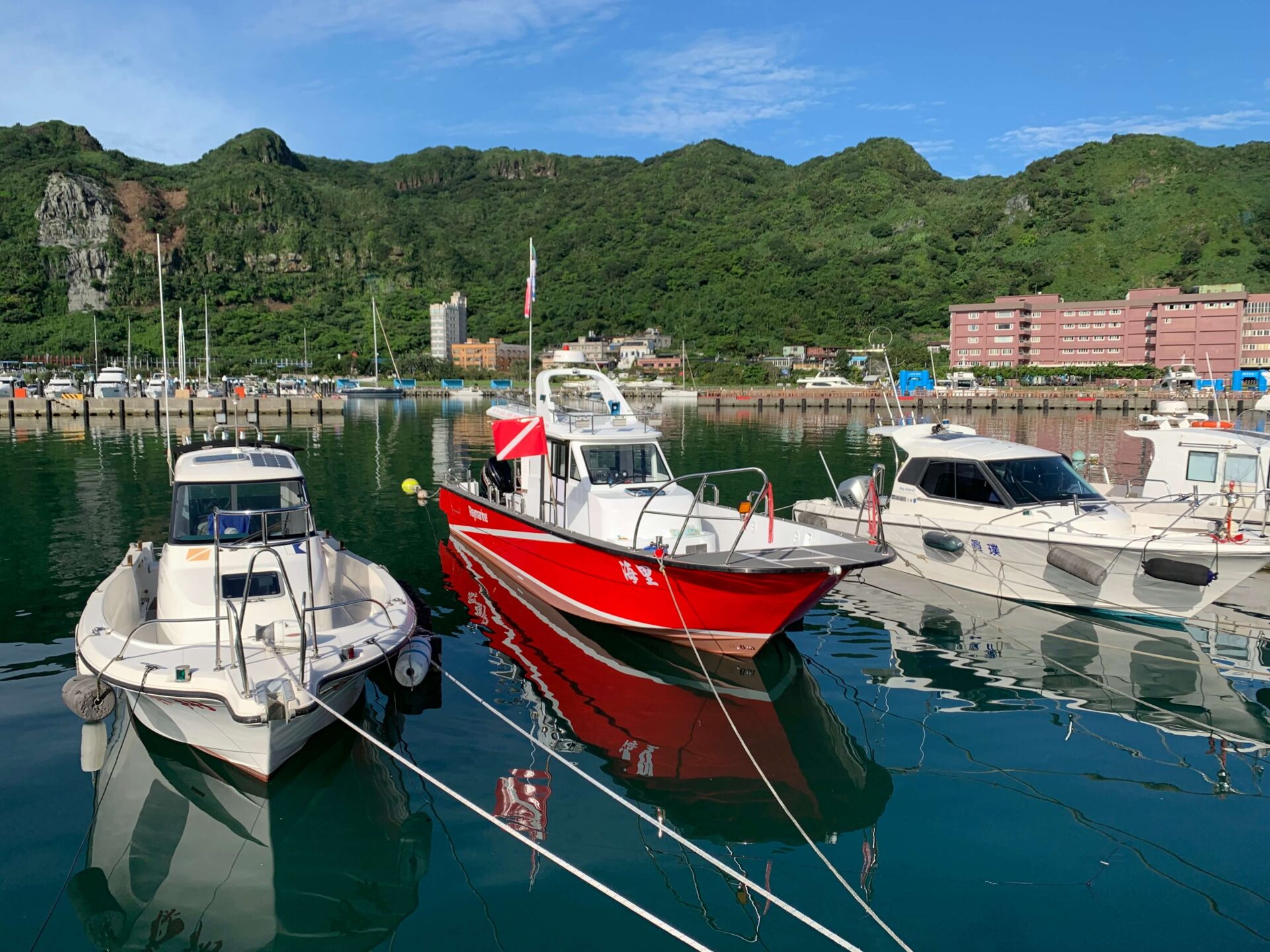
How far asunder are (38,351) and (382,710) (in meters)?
178

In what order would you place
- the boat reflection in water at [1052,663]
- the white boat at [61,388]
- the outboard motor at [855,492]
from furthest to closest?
1. the white boat at [61,388]
2. the outboard motor at [855,492]
3. the boat reflection in water at [1052,663]

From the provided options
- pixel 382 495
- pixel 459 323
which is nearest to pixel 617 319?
pixel 459 323

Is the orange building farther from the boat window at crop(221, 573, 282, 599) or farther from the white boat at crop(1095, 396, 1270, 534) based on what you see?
the boat window at crop(221, 573, 282, 599)

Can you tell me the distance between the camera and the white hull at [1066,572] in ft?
39.1

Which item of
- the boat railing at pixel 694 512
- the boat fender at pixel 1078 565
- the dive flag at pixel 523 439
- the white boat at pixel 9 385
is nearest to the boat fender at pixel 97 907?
the boat railing at pixel 694 512

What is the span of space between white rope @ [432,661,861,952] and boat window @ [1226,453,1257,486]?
13272 mm

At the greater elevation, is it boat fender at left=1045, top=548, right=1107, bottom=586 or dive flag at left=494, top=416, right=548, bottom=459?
dive flag at left=494, top=416, right=548, bottom=459

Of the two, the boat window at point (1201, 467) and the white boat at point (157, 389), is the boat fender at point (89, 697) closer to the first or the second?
the boat window at point (1201, 467)

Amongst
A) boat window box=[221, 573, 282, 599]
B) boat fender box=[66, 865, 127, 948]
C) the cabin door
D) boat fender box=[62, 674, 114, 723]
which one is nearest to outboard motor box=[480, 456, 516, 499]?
the cabin door

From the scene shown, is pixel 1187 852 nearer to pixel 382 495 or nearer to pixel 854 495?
pixel 854 495

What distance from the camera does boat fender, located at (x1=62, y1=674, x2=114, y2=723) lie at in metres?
7.66

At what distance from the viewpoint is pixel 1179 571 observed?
459 inches

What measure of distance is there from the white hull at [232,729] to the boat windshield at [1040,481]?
36.2 feet

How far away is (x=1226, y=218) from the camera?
148 metres
